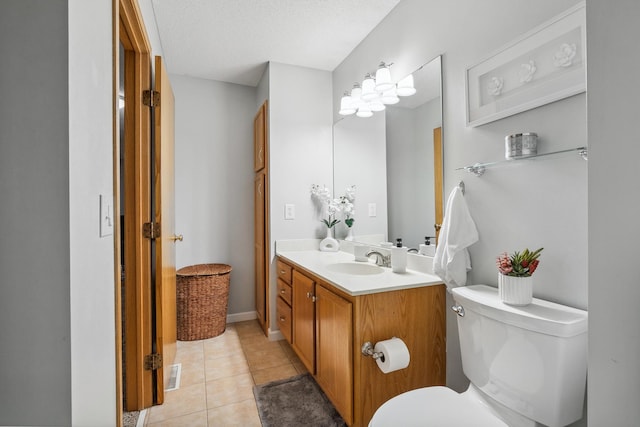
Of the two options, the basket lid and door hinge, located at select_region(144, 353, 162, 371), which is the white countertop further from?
door hinge, located at select_region(144, 353, 162, 371)

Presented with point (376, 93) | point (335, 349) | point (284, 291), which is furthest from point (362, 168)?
point (335, 349)

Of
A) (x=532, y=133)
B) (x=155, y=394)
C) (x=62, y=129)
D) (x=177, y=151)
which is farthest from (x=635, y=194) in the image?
(x=177, y=151)

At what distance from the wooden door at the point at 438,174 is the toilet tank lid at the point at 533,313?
51 centimetres

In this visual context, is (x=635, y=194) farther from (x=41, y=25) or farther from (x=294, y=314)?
(x=294, y=314)

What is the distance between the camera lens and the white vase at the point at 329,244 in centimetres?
270

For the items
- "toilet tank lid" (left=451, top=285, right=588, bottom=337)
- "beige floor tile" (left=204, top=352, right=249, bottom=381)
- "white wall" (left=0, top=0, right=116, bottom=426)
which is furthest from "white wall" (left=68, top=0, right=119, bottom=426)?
"beige floor tile" (left=204, top=352, right=249, bottom=381)

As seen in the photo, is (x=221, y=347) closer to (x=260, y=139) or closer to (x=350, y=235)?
(x=350, y=235)

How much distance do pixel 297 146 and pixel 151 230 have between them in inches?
57.2

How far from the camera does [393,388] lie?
149 cm

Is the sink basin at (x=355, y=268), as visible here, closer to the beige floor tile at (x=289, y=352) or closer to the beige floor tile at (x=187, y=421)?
the beige floor tile at (x=289, y=352)

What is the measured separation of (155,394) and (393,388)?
1371 mm

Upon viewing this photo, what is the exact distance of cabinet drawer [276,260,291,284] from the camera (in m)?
2.38

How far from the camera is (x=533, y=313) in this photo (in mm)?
1022

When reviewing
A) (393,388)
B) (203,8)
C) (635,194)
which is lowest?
(393,388)
